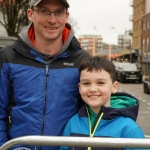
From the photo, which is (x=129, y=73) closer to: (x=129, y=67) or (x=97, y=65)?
(x=129, y=67)

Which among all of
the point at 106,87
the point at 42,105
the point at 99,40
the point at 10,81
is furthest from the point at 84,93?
the point at 99,40

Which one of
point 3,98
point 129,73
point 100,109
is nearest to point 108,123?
point 100,109

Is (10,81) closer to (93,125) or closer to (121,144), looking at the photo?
(93,125)

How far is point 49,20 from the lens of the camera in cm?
250

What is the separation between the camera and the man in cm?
241

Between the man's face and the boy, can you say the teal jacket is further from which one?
the man's face

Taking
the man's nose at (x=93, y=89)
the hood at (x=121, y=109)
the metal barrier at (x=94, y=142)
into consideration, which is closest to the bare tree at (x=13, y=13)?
the hood at (x=121, y=109)

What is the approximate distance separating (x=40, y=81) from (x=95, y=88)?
0.42 m

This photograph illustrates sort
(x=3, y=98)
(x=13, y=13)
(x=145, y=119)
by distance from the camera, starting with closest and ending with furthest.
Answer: (x=3, y=98), (x=145, y=119), (x=13, y=13)

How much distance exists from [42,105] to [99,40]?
161324 mm

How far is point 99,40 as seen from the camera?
162 metres

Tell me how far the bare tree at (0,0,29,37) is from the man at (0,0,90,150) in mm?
17740

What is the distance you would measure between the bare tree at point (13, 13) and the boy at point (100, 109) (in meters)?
18.0

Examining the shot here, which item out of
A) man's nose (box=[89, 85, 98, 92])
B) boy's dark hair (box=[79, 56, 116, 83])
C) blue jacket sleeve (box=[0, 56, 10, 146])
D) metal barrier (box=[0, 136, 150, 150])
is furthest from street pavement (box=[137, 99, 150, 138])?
metal barrier (box=[0, 136, 150, 150])
